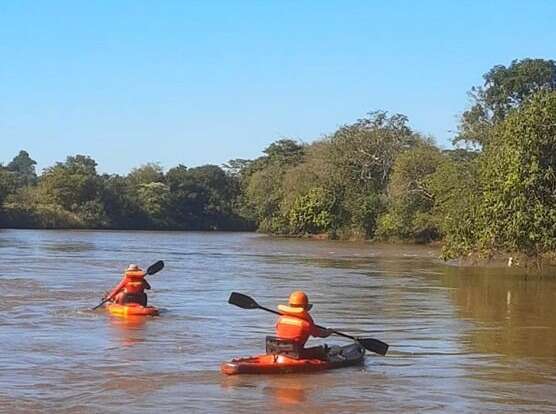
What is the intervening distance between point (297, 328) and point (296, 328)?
0.01m

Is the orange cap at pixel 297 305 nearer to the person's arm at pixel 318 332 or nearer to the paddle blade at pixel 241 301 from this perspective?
the person's arm at pixel 318 332

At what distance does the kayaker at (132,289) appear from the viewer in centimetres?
1964

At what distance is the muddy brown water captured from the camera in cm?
1173

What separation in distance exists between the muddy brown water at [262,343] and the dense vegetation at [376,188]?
2.59 m

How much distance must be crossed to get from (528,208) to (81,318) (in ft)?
49.0

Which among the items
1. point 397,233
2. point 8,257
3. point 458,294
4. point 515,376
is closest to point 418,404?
point 515,376

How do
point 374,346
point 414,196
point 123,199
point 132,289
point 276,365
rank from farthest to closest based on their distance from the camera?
1. point 123,199
2. point 414,196
3. point 132,289
4. point 374,346
5. point 276,365

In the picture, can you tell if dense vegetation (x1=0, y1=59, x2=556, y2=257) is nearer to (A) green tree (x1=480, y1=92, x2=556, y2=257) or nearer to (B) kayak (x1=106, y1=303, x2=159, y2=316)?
(A) green tree (x1=480, y1=92, x2=556, y2=257)

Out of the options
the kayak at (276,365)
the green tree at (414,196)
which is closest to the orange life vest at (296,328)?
the kayak at (276,365)

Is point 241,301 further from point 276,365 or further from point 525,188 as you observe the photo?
point 525,188

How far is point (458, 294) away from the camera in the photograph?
86.7 feet

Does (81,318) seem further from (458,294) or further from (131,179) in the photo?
(131,179)

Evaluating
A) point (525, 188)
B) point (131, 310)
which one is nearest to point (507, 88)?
Result: point (525, 188)

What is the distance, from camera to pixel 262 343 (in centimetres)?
1647
